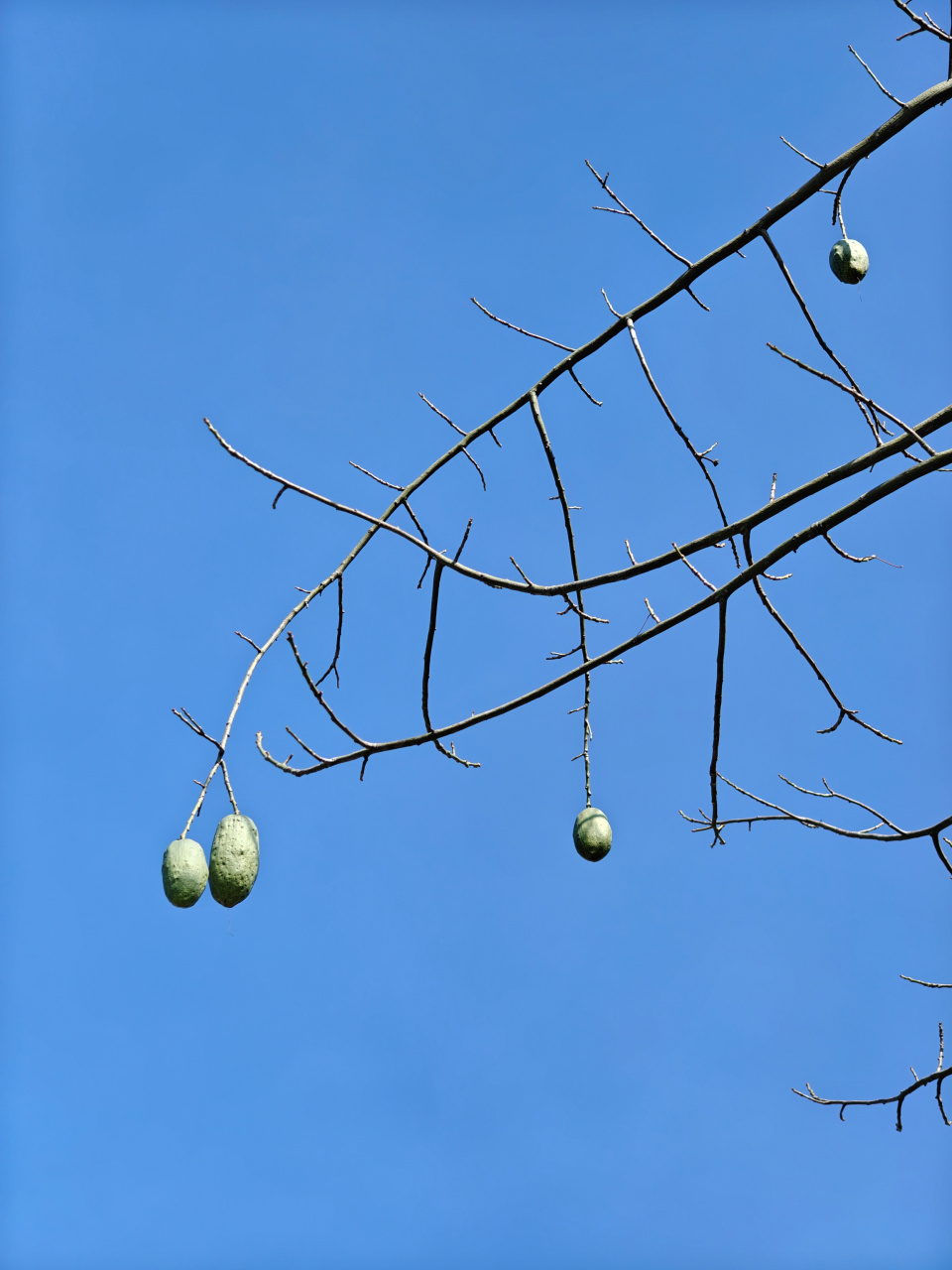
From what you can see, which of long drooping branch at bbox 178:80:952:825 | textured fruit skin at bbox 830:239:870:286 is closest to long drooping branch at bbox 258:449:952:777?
long drooping branch at bbox 178:80:952:825

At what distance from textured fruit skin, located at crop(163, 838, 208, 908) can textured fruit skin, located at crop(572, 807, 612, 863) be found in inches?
63.6

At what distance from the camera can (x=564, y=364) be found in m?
4.42

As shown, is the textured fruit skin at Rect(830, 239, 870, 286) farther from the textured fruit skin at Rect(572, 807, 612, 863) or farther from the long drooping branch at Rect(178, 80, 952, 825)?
the textured fruit skin at Rect(572, 807, 612, 863)

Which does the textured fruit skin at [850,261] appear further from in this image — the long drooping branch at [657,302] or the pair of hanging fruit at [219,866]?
the pair of hanging fruit at [219,866]

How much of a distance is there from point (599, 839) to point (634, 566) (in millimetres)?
1488

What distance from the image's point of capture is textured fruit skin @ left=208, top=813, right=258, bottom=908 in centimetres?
371

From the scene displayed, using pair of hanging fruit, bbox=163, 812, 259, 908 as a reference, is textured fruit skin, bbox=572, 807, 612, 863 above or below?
above

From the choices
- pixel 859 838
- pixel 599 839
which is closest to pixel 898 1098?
pixel 859 838

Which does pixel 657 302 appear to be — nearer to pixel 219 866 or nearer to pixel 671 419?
pixel 671 419

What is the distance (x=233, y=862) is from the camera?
3.73 meters

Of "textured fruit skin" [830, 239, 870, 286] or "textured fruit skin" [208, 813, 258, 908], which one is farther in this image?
"textured fruit skin" [830, 239, 870, 286]

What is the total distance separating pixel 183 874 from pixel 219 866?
16cm

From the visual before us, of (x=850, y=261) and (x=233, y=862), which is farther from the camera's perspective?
(x=850, y=261)

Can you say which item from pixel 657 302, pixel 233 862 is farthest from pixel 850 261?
pixel 233 862
